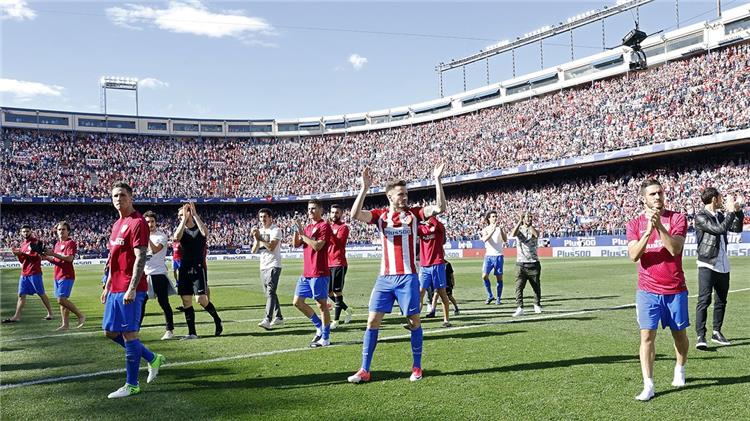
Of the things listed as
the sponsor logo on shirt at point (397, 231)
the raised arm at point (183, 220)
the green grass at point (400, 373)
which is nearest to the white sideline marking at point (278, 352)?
the green grass at point (400, 373)

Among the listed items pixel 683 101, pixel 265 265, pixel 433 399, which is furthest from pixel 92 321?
pixel 683 101

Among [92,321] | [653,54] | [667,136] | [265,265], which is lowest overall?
[92,321]

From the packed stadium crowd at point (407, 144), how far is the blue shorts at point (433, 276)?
104 feet

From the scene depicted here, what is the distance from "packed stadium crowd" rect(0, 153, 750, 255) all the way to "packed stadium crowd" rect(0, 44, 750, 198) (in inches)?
84.0

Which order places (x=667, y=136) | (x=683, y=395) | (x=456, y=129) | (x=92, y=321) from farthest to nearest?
1. (x=456, y=129)
2. (x=667, y=136)
3. (x=92, y=321)
4. (x=683, y=395)

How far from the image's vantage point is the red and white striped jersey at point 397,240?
23.2 ft

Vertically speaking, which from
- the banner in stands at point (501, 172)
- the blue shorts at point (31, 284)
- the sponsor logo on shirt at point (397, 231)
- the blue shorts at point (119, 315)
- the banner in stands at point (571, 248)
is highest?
the banner in stands at point (501, 172)

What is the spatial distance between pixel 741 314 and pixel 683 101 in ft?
113

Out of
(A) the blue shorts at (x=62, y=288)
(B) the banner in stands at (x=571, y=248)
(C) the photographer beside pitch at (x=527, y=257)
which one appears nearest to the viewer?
(A) the blue shorts at (x=62, y=288)

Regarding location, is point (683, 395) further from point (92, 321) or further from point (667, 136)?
point (667, 136)

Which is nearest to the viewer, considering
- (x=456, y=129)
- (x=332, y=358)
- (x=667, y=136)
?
(x=332, y=358)

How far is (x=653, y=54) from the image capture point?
153 feet

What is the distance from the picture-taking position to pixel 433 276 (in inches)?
451

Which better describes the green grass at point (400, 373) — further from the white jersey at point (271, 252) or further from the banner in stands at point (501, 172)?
the banner in stands at point (501, 172)
